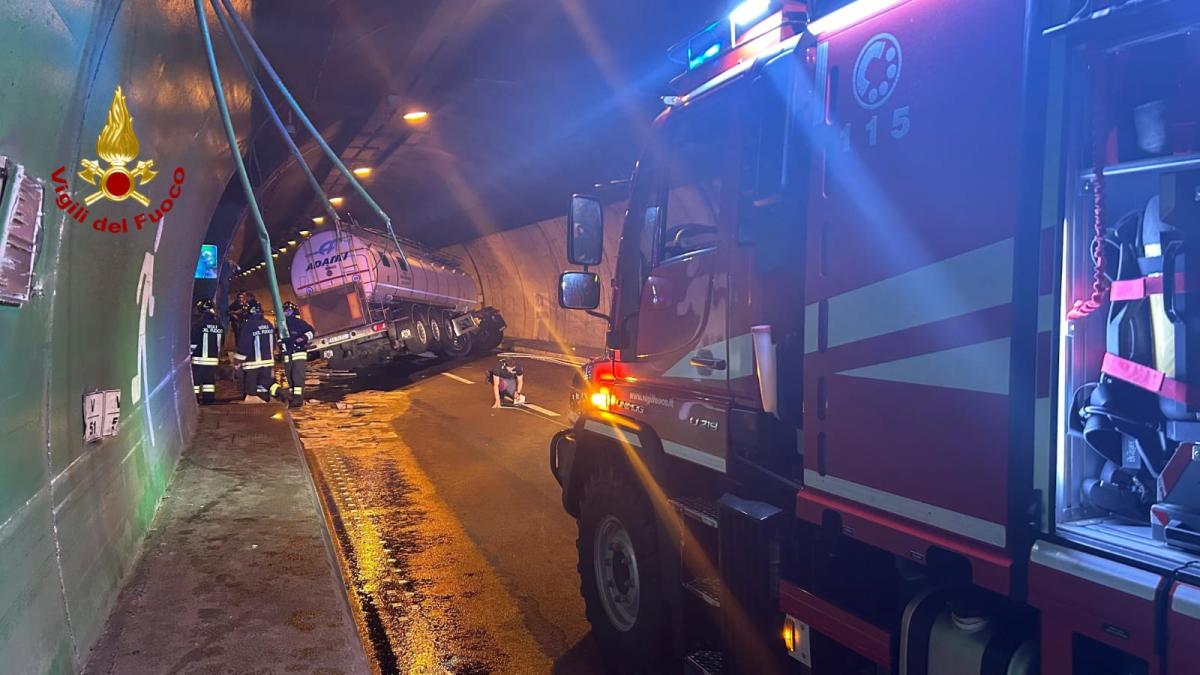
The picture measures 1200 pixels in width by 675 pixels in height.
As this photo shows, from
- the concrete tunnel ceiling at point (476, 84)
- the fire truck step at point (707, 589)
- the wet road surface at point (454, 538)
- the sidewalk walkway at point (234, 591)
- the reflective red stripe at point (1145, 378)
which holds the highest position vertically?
the concrete tunnel ceiling at point (476, 84)

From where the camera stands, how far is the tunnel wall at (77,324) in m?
2.62

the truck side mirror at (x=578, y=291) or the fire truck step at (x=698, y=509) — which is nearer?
the fire truck step at (x=698, y=509)

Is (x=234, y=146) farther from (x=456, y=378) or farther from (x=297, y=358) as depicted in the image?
(x=456, y=378)

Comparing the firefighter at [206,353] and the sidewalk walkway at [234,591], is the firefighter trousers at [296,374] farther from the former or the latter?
the sidewalk walkway at [234,591]

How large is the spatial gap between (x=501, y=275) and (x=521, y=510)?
26.1 metres

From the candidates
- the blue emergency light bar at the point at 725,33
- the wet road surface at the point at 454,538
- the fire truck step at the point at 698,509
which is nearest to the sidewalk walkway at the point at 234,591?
the wet road surface at the point at 454,538

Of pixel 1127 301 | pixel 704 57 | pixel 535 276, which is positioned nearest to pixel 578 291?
pixel 704 57

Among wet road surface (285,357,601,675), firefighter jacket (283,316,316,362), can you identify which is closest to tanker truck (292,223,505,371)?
firefighter jacket (283,316,316,362)

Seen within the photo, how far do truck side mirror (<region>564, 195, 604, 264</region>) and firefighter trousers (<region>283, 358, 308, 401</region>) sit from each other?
1088 centimetres

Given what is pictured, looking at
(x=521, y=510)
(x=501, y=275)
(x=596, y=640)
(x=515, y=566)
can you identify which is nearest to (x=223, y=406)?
(x=521, y=510)

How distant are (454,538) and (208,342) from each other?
7.56 m

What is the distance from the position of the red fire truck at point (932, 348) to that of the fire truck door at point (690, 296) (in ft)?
0.06

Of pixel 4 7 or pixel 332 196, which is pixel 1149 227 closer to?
pixel 4 7

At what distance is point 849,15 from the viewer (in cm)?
280
